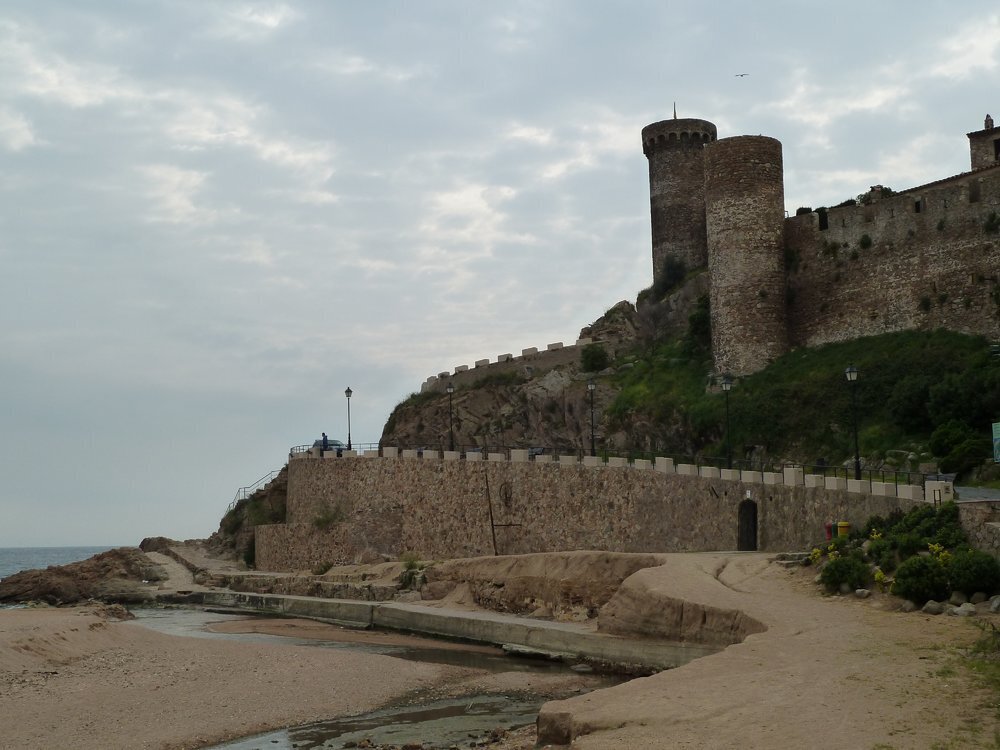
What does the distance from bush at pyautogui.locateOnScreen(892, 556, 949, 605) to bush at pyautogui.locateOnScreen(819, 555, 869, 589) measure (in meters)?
1.36

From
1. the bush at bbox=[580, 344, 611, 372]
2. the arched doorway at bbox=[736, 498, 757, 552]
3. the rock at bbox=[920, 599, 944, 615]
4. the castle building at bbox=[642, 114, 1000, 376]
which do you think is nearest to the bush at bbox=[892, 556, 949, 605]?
the rock at bbox=[920, 599, 944, 615]

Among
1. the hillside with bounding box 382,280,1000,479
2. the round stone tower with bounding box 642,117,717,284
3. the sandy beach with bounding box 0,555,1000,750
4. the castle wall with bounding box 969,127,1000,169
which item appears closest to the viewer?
the sandy beach with bounding box 0,555,1000,750

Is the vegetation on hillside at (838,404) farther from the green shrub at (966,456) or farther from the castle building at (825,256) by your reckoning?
the castle building at (825,256)

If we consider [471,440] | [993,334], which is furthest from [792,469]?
[471,440]

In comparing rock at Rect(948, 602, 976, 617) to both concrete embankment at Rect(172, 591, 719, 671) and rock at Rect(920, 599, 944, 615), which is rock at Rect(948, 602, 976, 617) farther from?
concrete embankment at Rect(172, 591, 719, 671)

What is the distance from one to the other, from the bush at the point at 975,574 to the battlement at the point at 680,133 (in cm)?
4263

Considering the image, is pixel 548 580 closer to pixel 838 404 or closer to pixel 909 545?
pixel 909 545

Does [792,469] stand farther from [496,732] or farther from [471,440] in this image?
[471,440]

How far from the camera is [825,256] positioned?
4622cm

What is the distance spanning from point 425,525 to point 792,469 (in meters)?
19.7

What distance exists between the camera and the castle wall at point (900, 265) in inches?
1596

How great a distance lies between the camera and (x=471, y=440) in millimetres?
57531

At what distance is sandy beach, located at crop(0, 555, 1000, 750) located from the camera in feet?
43.4

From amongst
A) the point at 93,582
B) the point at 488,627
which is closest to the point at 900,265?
the point at 488,627
